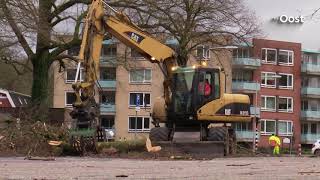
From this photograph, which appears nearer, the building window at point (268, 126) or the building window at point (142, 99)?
the building window at point (142, 99)

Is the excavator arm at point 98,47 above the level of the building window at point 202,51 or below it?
below

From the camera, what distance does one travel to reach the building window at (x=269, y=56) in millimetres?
87500

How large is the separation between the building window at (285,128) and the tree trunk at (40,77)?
171 ft

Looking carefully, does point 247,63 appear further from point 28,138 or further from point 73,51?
point 28,138

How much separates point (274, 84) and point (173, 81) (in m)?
64.4

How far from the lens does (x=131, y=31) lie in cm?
2534

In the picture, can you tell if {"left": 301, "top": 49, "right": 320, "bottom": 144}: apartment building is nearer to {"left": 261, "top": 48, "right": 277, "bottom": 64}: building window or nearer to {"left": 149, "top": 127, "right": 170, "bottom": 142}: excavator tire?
{"left": 261, "top": 48, "right": 277, "bottom": 64}: building window

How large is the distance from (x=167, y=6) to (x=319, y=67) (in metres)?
58.1

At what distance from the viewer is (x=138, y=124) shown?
81.9m

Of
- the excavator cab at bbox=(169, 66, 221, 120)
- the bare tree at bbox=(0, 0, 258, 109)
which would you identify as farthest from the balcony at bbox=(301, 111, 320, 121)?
the excavator cab at bbox=(169, 66, 221, 120)

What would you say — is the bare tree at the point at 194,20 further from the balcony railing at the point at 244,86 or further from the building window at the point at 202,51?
the balcony railing at the point at 244,86

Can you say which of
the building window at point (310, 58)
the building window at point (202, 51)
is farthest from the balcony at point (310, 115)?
the building window at point (202, 51)

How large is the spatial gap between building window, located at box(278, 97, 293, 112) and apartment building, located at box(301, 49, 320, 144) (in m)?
2.17

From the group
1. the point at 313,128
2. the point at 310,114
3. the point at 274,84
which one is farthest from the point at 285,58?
the point at 313,128
